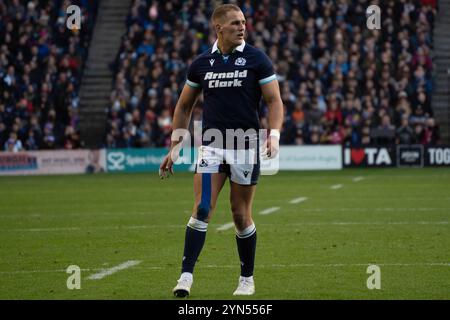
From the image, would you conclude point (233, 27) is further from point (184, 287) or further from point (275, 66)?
point (275, 66)

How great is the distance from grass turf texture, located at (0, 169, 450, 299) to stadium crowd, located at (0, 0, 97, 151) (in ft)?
28.9

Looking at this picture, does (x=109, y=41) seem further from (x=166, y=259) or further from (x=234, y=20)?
(x=234, y=20)

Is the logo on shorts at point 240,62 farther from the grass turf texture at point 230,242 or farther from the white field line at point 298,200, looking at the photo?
the white field line at point 298,200

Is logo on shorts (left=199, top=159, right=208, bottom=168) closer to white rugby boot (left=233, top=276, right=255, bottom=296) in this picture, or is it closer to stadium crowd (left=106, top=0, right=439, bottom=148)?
white rugby boot (left=233, top=276, right=255, bottom=296)

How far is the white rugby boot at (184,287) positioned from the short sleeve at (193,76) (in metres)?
1.63

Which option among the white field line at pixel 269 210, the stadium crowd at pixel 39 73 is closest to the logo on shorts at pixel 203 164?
the white field line at pixel 269 210

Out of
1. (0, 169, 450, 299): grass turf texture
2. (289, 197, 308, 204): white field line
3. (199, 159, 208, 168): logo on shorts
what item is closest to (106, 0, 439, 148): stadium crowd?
(0, 169, 450, 299): grass turf texture

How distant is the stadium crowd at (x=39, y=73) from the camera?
32906mm

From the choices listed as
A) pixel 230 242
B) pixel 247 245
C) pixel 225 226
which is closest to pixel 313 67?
pixel 225 226

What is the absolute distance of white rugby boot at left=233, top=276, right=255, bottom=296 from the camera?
28.4 feet

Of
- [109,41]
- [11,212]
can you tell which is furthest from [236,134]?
[109,41]

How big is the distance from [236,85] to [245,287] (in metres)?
1.69
